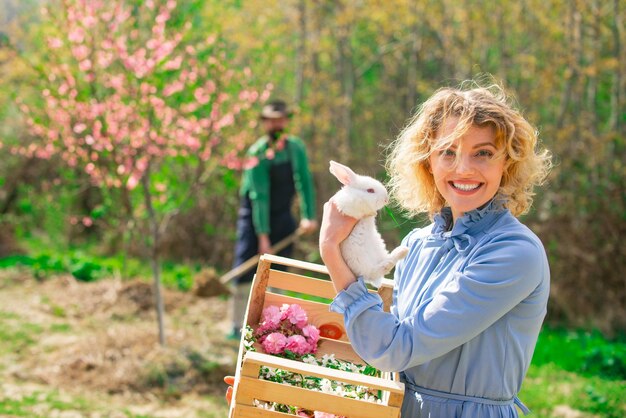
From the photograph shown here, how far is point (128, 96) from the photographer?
6.19m

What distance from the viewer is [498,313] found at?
5.42 feet

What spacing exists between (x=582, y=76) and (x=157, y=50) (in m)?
5.36

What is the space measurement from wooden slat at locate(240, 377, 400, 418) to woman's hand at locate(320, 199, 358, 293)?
271mm

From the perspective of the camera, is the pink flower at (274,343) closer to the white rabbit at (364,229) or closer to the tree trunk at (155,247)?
the white rabbit at (364,229)

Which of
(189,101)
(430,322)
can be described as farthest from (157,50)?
(430,322)

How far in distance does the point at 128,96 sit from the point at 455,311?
5100 millimetres

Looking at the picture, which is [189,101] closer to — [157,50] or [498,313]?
[157,50]

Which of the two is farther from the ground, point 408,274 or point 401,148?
point 401,148

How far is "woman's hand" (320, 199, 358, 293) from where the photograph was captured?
1.78 metres

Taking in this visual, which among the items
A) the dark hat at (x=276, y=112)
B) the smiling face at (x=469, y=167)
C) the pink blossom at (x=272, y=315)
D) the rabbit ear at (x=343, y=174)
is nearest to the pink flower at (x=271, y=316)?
the pink blossom at (x=272, y=315)

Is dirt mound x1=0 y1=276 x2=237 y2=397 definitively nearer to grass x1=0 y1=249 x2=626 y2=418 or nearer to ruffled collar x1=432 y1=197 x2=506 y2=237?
grass x1=0 y1=249 x2=626 y2=418

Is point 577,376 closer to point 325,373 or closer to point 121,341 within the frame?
point 121,341

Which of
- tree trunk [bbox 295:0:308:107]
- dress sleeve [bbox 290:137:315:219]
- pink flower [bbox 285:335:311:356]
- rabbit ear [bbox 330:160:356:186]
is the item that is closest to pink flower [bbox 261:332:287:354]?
pink flower [bbox 285:335:311:356]

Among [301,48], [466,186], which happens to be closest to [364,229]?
[466,186]
